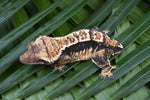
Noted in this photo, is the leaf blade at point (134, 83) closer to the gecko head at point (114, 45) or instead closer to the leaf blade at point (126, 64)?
the leaf blade at point (126, 64)

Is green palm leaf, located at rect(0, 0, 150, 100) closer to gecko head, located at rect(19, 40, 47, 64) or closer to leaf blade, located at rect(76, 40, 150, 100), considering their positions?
leaf blade, located at rect(76, 40, 150, 100)

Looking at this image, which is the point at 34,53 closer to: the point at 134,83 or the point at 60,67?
the point at 60,67

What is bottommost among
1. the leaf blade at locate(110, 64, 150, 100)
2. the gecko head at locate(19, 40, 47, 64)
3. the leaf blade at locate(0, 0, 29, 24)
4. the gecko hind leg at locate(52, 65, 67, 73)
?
the leaf blade at locate(110, 64, 150, 100)

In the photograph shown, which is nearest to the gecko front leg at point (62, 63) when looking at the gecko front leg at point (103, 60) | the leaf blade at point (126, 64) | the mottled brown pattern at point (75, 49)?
the mottled brown pattern at point (75, 49)

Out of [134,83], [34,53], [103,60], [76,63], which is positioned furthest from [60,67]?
[134,83]

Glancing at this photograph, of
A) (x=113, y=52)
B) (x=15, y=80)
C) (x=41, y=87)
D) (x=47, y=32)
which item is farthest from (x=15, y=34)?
(x=113, y=52)

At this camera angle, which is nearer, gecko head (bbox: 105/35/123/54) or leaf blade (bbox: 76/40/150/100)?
leaf blade (bbox: 76/40/150/100)

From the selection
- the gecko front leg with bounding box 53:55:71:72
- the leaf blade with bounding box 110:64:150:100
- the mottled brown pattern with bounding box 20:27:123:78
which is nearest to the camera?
the leaf blade with bounding box 110:64:150:100

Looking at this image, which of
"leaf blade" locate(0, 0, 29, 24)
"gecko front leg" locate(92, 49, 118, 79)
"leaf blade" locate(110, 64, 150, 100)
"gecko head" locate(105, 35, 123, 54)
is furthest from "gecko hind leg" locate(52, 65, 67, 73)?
"leaf blade" locate(0, 0, 29, 24)
